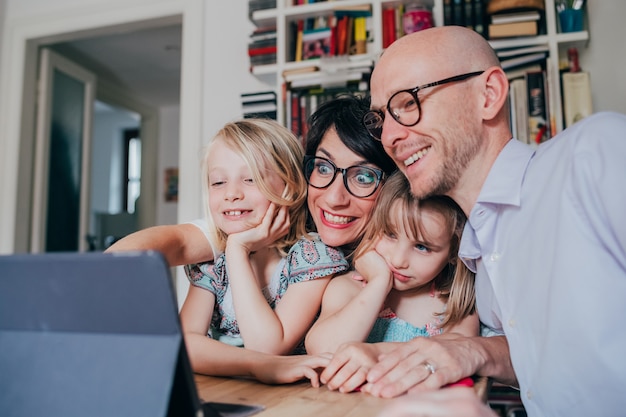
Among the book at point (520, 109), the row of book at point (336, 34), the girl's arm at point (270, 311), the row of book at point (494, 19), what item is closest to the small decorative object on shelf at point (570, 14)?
the row of book at point (494, 19)

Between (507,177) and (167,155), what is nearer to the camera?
(507,177)

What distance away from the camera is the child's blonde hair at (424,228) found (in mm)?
1180

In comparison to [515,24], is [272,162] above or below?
below

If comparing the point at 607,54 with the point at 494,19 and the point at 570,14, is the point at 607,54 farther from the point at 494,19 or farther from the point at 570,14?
the point at 494,19

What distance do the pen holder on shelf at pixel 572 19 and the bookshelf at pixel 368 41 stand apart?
0.05 metres

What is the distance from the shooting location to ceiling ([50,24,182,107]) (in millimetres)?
4391

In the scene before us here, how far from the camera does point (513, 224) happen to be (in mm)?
1041

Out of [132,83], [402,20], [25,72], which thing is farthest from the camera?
[132,83]

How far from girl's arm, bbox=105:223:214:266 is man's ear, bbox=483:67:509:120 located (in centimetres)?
78

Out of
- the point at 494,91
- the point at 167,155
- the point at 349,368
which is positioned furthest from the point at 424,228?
the point at 167,155

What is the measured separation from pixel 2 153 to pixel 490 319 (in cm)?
381

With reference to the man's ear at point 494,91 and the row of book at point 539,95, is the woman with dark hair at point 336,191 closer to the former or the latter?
the man's ear at point 494,91

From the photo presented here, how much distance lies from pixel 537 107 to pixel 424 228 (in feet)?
5.57

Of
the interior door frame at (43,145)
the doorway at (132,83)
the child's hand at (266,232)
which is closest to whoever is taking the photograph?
the child's hand at (266,232)
